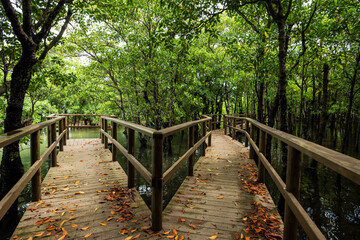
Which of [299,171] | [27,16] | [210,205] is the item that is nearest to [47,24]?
[27,16]

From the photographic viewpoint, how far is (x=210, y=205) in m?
3.55

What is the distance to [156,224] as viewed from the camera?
2719 millimetres

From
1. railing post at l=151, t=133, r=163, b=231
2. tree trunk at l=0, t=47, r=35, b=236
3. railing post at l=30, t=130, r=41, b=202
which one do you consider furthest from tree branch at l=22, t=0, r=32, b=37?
railing post at l=151, t=133, r=163, b=231

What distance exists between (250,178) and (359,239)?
4.60 meters

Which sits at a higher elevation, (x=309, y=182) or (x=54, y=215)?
(x=54, y=215)

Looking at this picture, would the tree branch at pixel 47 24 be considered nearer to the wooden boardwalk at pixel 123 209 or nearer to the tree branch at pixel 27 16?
the tree branch at pixel 27 16

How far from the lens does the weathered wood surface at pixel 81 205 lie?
8.91 feet

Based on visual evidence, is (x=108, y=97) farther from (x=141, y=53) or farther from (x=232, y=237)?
(x=232, y=237)

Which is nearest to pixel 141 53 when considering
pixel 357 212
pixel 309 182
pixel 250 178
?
pixel 250 178

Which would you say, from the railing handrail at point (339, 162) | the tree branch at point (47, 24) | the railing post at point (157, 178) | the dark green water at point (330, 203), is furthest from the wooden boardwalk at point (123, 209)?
the dark green water at point (330, 203)

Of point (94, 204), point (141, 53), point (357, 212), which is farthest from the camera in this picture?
point (141, 53)

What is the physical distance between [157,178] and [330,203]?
9133 mm

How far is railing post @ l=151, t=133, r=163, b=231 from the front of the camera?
2670 millimetres

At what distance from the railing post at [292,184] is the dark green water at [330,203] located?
560cm
